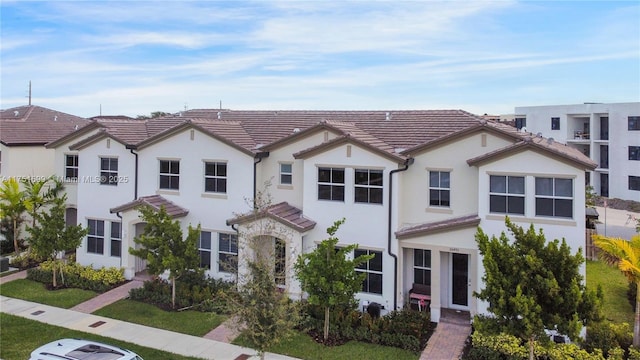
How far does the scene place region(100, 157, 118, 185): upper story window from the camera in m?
23.8

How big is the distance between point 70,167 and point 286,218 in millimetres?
14009

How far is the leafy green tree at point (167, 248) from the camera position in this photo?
60.8 ft

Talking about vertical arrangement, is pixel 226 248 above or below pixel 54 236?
below

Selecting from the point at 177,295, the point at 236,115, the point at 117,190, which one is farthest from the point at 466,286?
the point at 117,190

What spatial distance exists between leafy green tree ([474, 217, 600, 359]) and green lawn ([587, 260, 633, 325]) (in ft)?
17.4

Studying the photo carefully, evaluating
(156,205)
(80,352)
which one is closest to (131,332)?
(80,352)

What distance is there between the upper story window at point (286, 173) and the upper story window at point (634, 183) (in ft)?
137

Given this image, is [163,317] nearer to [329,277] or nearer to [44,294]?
[44,294]

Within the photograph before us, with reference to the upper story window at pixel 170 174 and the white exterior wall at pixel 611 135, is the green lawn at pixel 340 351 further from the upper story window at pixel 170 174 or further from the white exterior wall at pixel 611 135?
the white exterior wall at pixel 611 135

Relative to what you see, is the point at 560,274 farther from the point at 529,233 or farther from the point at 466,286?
the point at 466,286

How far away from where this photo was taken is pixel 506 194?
17.0 m

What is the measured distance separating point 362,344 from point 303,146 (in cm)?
867

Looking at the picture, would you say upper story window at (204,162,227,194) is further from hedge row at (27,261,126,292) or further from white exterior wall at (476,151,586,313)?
white exterior wall at (476,151,586,313)

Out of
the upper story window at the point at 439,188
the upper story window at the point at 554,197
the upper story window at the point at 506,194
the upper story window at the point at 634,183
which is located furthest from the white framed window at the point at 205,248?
the upper story window at the point at 634,183
